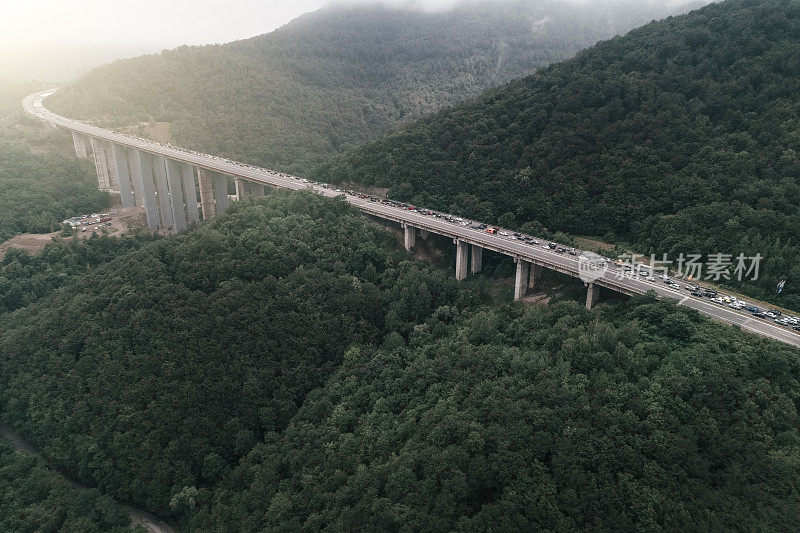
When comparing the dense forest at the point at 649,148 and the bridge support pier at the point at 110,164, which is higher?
the dense forest at the point at 649,148

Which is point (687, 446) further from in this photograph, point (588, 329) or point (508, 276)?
point (508, 276)

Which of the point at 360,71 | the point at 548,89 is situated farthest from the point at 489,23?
the point at 548,89

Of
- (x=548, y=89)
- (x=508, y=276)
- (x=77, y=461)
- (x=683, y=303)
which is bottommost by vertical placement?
(x=77, y=461)

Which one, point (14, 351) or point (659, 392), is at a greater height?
point (659, 392)

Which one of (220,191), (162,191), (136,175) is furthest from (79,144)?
(220,191)

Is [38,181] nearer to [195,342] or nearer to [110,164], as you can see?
[110,164]

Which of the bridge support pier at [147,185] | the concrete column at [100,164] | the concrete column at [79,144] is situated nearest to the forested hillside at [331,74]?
the concrete column at [79,144]

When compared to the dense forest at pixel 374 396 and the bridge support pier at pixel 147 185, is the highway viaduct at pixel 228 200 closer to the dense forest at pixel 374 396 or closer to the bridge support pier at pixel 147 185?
the bridge support pier at pixel 147 185
